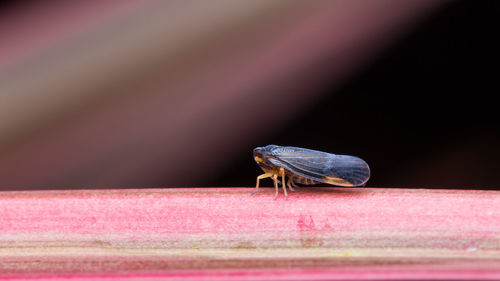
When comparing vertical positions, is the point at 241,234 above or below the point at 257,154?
below

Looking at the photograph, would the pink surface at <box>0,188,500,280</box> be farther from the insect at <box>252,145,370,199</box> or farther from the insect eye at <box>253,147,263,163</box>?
the insect eye at <box>253,147,263,163</box>

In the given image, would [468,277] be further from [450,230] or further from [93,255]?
[93,255]

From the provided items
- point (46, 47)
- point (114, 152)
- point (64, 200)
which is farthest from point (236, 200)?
point (46, 47)

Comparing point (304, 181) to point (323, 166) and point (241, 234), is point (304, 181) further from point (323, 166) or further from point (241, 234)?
point (241, 234)

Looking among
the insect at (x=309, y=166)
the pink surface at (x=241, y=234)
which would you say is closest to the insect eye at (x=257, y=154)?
the insect at (x=309, y=166)

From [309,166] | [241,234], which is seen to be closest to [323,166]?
[309,166]

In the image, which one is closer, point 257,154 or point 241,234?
point 241,234
